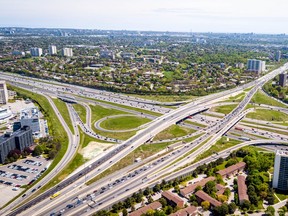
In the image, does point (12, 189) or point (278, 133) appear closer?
point (12, 189)

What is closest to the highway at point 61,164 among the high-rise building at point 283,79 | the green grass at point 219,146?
the green grass at point 219,146

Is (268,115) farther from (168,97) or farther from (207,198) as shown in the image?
(207,198)

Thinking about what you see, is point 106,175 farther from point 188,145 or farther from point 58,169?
point 188,145

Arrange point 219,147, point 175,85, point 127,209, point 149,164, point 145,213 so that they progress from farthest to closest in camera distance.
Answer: point 175,85 → point 219,147 → point 149,164 → point 127,209 → point 145,213

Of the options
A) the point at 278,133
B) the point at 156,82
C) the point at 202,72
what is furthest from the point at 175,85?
the point at 278,133

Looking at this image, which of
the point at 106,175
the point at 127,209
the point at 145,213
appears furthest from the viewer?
the point at 106,175

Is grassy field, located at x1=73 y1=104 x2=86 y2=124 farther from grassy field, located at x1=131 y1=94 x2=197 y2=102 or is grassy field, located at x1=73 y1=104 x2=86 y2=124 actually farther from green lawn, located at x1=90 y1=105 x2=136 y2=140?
grassy field, located at x1=131 y1=94 x2=197 y2=102
